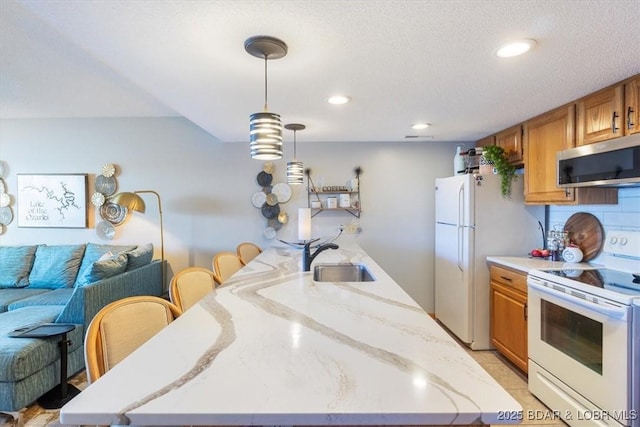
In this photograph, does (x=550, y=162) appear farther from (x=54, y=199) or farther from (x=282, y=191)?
(x=54, y=199)

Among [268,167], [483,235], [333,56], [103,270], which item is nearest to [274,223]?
[268,167]

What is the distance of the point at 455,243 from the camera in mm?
3215

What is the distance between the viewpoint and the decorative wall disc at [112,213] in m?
3.95

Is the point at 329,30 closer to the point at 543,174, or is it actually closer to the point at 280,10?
the point at 280,10

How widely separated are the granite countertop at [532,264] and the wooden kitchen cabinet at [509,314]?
62mm

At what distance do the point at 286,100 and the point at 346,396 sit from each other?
2.07m

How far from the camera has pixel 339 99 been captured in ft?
7.75

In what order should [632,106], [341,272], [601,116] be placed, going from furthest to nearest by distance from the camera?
[341,272] → [601,116] → [632,106]

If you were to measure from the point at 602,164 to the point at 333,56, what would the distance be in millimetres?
1799

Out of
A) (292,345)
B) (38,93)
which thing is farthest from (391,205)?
(38,93)

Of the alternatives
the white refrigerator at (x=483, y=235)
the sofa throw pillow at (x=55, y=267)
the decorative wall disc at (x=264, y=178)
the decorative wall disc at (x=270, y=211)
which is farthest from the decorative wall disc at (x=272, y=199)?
the sofa throw pillow at (x=55, y=267)

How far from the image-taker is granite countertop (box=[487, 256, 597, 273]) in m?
2.37

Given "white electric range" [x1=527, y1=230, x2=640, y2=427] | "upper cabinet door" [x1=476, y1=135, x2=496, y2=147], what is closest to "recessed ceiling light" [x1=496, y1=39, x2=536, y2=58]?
"white electric range" [x1=527, y1=230, x2=640, y2=427]

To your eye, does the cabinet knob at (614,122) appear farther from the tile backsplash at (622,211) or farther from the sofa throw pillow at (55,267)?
the sofa throw pillow at (55,267)
